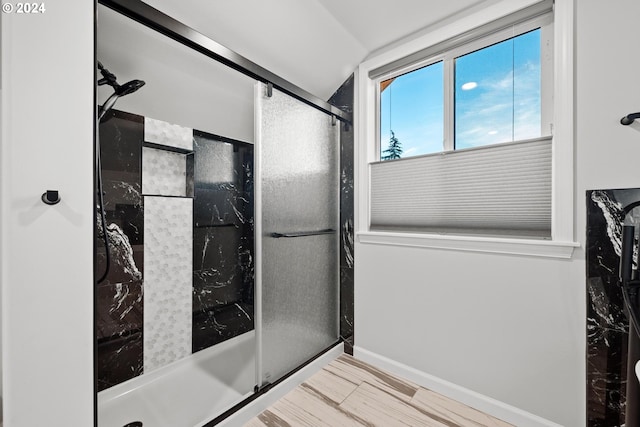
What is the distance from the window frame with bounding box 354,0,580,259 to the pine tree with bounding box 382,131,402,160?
0.27 feet

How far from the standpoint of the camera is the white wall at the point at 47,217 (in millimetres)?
700

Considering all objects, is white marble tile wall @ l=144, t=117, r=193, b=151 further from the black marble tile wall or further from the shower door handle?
the shower door handle

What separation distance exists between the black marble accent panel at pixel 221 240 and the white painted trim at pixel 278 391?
2.36 feet

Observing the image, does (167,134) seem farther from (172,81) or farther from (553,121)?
(553,121)

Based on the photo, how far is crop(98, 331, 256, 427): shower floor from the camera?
1430 mm

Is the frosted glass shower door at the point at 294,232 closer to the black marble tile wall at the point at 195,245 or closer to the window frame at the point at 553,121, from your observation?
the window frame at the point at 553,121

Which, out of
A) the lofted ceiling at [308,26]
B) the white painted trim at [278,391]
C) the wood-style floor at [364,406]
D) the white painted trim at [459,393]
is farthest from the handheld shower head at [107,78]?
the white painted trim at [459,393]

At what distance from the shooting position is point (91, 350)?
33.2 inches

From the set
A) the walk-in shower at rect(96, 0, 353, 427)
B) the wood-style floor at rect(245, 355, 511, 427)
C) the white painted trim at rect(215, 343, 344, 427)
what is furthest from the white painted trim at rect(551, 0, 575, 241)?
the white painted trim at rect(215, 343, 344, 427)

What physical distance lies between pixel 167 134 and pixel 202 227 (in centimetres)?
65

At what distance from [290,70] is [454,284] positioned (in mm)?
1694

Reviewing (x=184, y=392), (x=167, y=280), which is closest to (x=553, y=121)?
(x=167, y=280)

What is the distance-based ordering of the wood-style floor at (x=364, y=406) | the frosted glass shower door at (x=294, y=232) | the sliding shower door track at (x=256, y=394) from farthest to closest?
1. the frosted glass shower door at (x=294, y=232)
2. the wood-style floor at (x=364, y=406)
3. the sliding shower door track at (x=256, y=394)
